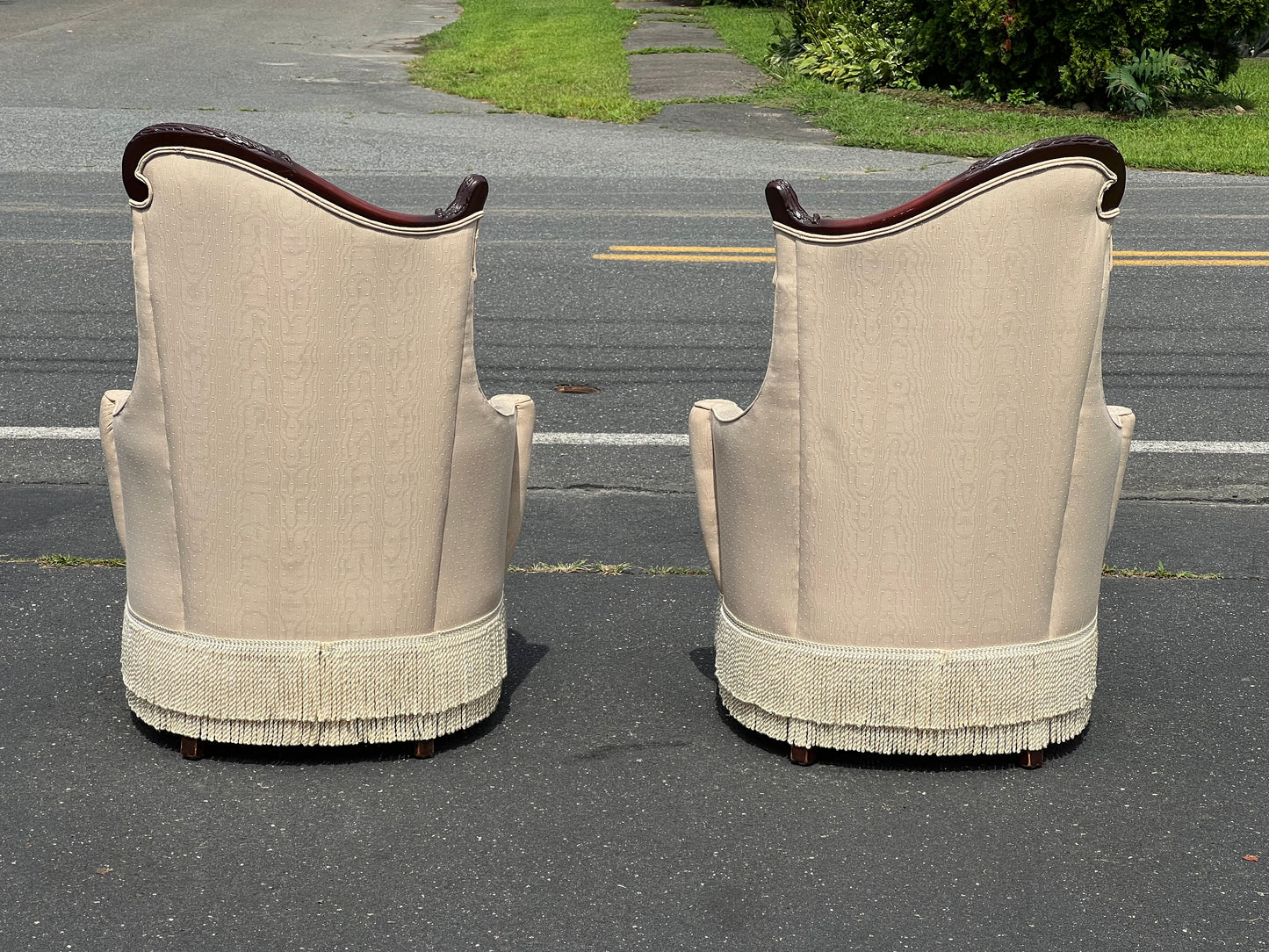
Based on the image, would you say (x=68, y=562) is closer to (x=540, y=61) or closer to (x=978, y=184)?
(x=978, y=184)

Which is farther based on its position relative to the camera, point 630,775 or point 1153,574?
point 1153,574

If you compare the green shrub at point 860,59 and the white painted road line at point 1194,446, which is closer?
the white painted road line at point 1194,446

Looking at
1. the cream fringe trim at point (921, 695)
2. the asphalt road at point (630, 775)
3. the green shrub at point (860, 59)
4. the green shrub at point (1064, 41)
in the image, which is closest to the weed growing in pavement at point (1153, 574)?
the asphalt road at point (630, 775)

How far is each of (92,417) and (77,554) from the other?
5.17 ft

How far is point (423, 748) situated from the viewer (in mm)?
3369

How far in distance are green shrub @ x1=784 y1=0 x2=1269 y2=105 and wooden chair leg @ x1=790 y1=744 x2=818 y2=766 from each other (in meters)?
12.5

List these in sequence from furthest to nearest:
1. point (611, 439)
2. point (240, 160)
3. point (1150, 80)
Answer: point (1150, 80) → point (611, 439) → point (240, 160)

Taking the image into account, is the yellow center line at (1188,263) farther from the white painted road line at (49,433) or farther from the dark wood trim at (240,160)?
the dark wood trim at (240,160)

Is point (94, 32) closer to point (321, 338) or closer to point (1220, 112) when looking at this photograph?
point (1220, 112)

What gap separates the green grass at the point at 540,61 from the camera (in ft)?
49.6

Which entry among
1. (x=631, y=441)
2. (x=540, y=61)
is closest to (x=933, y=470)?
(x=631, y=441)

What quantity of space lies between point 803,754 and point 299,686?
3.80ft

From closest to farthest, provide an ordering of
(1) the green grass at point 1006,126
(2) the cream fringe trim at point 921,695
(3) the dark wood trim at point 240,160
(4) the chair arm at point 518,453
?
(3) the dark wood trim at point 240,160
(2) the cream fringe trim at point 921,695
(4) the chair arm at point 518,453
(1) the green grass at point 1006,126

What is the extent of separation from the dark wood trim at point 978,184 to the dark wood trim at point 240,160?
2.48 feet
